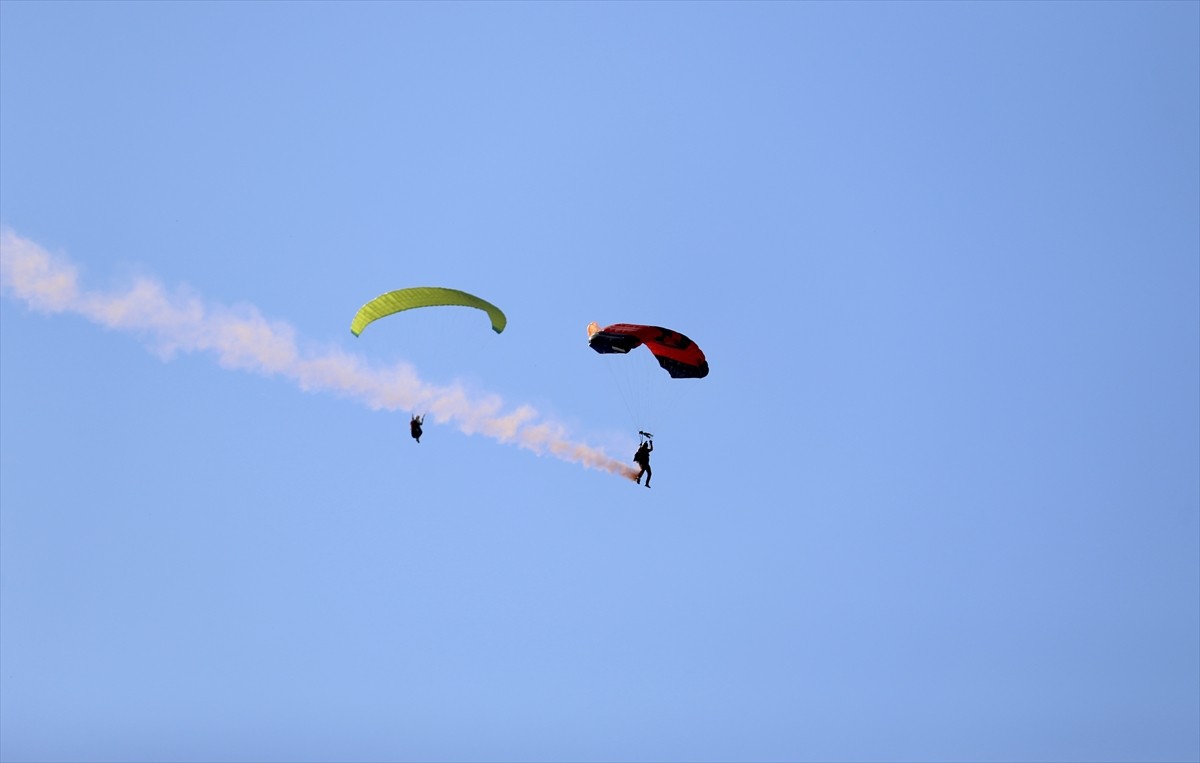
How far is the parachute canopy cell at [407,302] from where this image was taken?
129 feet

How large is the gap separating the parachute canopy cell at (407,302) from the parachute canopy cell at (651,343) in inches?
104

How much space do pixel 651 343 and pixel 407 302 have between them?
519 cm

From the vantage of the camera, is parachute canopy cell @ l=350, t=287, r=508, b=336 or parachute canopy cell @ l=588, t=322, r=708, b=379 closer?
parachute canopy cell @ l=350, t=287, r=508, b=336

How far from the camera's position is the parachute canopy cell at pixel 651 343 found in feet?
134

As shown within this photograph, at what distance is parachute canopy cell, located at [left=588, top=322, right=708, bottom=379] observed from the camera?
40938 millimetres

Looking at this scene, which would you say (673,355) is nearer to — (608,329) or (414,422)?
(608,329)

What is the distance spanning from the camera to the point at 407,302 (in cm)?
3950

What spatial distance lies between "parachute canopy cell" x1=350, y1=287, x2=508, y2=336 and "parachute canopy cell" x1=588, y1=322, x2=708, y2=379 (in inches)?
104

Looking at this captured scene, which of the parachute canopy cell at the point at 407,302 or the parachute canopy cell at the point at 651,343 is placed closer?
the parachute canopy cell at the point at 407,302

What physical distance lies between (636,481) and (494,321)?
186 inches

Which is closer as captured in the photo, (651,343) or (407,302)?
(407,302)

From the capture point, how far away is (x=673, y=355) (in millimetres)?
41625

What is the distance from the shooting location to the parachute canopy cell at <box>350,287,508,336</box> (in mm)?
39188

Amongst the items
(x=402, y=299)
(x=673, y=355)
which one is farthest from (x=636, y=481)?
(x=402, y=299)
